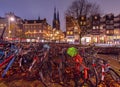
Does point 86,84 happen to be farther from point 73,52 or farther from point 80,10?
point 80,10

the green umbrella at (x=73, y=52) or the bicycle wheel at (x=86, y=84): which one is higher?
the green umbrella at (x=73, y=52)

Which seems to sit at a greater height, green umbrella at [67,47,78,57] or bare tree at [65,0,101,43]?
bare tree at [65,0,101,43]

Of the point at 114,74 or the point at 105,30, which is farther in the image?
the point at 105,30

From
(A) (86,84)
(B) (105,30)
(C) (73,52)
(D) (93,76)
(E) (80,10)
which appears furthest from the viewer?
(B) (105,30)

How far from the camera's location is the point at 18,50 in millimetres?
7773

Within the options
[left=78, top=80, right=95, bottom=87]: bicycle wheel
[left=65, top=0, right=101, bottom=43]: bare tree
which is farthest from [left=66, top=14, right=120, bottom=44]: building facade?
[left=78, top=80, right=95, bottom=87]: bicycle wheel

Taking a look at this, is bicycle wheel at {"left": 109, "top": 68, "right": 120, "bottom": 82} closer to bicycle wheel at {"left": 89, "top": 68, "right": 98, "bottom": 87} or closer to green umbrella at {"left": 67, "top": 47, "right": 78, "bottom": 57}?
bicycle wheel at {"left": 89, "top": 68, "right": 98, "bottom": 87}

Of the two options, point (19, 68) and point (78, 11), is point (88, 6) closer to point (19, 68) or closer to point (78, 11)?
point (78, 11)

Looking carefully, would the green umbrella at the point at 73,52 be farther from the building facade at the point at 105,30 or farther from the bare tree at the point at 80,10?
the building facade at the point at 105,30

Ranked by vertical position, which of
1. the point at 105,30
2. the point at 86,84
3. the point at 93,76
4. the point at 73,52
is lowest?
the point at 86,84

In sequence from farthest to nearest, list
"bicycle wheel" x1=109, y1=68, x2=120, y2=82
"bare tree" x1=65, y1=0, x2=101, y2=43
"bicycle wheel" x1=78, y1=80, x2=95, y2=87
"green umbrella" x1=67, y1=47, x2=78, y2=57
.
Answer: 1. "bare tree" x1=65, y1=0, x2=101, y2=43
2. "green umbrella" x1=67, y1=47, x2=78, y2=57
3. "bicycle wheel" x1=78, y1=80, x2=95, y2=87
4. "bicycle wheel" x1=109, y1=68, x2=120, y2=82

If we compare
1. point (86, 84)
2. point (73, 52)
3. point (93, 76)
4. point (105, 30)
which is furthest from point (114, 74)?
point (105, 30)

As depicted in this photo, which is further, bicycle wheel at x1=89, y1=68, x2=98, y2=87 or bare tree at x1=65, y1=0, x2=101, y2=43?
bare tree at x1=65, y1=0, x2=101, y2=43

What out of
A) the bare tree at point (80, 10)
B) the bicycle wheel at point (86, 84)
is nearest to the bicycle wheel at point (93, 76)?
the bicycle wheel at point (86, 84)
